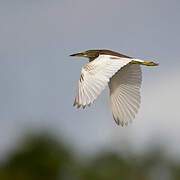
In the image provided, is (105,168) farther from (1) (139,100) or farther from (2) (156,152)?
(1) (139,100)

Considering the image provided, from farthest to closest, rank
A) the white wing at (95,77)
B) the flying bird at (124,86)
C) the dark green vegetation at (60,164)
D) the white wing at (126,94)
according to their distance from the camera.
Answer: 1. the dark green vegetation at (60,164)
2. the white wing at (126,94)
3. the flying bird at (124,86)
4. the white wing at (95,77)

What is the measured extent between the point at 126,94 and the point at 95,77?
1.44m

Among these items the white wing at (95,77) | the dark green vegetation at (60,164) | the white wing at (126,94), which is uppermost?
the white wing at (95,77)

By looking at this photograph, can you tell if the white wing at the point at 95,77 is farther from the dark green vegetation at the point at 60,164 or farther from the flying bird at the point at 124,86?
the dark green vegetation at the point at 60,164

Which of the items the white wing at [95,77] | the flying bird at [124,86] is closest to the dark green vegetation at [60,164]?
the flying bird at [124,86]

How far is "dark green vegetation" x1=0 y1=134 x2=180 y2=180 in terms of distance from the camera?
24.6 m

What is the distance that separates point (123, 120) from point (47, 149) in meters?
17.2

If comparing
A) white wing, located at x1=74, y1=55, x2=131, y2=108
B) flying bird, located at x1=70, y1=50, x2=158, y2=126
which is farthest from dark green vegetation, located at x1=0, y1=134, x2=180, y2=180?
white wing, located at x1=74, y1=55, x2=131, y2=108

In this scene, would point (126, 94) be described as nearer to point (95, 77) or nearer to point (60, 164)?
point (95, 77)

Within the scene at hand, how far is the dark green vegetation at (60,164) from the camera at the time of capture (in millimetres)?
24578

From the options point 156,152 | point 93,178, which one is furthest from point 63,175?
point 156,152

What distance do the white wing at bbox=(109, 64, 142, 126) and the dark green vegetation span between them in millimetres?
12760

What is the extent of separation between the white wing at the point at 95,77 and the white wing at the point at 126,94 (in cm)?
77

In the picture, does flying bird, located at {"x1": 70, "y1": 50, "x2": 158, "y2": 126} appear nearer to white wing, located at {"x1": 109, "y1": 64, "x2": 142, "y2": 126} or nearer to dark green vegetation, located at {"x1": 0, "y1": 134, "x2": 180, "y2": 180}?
white wing, located at {"x1": 109, "y1": 64, "x2": 142, "y2": 126}
